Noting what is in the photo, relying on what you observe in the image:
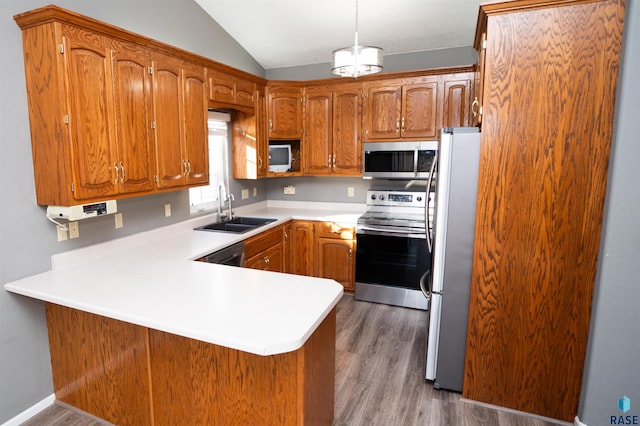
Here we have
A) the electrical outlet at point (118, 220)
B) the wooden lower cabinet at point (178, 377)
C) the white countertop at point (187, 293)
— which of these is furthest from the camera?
the electrical outlet at point (118, 220)

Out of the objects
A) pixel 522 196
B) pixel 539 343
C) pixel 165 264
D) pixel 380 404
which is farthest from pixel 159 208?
pixel 539 343

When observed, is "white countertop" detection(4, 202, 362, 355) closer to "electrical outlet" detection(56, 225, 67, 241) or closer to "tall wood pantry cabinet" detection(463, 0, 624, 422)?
"electrical outlet" detection(56, 225, 67, 241)

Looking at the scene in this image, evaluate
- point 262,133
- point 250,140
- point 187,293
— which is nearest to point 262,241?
point 250,140

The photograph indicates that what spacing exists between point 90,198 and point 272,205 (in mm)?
2759

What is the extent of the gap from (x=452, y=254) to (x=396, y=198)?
1.82 metres

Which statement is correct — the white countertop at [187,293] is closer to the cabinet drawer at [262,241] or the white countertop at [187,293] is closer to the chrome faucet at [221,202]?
the cabinet drawer at [262,241]

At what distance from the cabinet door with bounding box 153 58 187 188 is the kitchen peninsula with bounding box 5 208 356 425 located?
2.13 feet

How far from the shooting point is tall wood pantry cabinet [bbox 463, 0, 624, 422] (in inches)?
72.8

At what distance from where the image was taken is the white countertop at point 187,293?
4.49 ft

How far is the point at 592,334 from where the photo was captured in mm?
1867

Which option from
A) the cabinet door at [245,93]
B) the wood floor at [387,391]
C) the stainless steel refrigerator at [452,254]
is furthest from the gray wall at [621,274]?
the cabinet door at [245,93]

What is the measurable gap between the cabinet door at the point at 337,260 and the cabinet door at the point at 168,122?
5.75ft

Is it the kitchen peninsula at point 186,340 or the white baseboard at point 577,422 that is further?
the white baseboard at point 577,422

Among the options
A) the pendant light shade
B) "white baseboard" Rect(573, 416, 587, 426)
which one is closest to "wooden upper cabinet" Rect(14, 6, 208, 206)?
the pendant light shade
